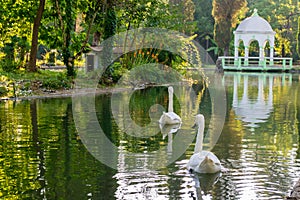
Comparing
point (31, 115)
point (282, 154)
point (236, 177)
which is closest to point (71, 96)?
point (31, 115)

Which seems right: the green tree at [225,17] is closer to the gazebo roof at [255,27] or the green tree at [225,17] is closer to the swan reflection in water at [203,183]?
the gazebo roof at [255,27]

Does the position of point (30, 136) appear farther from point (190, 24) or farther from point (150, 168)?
point (190, 24)

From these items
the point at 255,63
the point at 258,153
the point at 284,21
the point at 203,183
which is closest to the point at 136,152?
the point at 258,153

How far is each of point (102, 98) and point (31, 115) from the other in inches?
255

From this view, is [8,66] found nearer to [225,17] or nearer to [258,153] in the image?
[258,153]

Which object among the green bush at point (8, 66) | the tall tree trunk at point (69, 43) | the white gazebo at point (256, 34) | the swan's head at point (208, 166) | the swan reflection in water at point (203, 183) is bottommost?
the swan reflection in water at point (203, 183)

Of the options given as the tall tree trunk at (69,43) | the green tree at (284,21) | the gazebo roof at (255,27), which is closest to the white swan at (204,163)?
the tall tree trunk at (69,43)

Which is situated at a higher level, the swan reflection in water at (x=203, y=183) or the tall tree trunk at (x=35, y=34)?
the tall tree trunk at (x=35, y=34)

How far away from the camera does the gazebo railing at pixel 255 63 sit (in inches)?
2180

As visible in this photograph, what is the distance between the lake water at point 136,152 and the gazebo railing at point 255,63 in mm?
35119

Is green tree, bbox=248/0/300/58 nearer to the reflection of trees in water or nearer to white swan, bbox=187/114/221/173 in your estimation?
the reflection of trees in water

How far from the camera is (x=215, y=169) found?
988cm

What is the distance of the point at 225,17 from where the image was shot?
61500 mm

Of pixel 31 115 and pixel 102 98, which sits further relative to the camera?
pixel 102 98
